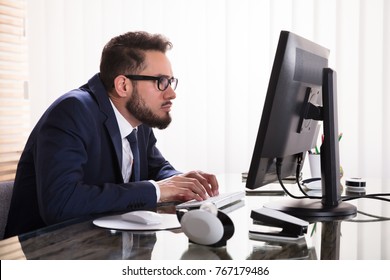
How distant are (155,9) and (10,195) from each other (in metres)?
2.08

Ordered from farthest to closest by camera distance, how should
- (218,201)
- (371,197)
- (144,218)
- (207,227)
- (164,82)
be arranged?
(164,82)
(371,197)
(218,201)
(144,218)
(207,227)

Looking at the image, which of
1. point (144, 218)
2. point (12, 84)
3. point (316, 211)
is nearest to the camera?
point (144, 218)

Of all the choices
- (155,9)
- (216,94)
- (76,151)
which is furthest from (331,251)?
(155,9)

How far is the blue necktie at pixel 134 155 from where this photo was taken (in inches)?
80.6

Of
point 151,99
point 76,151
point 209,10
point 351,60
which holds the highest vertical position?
point 209,10

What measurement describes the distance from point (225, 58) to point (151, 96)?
1.59 metres

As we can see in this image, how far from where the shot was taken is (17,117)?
3.70 m

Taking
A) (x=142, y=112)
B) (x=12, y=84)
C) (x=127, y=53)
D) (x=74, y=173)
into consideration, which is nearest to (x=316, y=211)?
(x=74, y=173)

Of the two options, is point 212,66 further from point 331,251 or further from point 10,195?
point 331,251

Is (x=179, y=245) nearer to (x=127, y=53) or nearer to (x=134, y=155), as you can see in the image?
(x=134, y=155)

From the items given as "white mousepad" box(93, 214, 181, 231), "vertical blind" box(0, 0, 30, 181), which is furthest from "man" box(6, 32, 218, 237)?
"vertical blind" box(0, 0, 30, 181)

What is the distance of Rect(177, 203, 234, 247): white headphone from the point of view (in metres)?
1.15

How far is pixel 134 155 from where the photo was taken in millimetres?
2064

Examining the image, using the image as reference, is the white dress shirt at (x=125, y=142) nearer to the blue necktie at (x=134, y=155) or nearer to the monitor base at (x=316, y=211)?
the blue necktie at (x=134, y=155)
